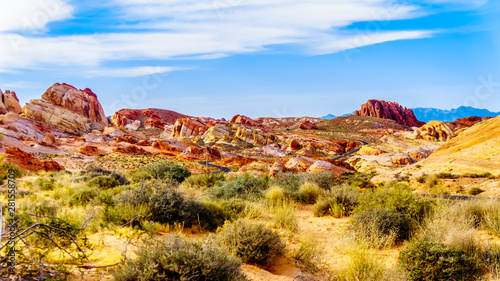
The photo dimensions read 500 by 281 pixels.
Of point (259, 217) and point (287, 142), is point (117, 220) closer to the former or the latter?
point (259, 217)

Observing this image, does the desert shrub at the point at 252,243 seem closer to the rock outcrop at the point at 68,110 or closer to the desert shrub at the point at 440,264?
the desert shrub at the point at 440,264

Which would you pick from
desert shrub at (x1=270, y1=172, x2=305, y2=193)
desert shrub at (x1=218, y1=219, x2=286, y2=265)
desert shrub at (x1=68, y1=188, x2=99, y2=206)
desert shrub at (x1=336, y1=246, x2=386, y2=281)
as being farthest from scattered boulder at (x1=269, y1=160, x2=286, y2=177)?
desert shrub at (x1=336, y1=246, x2=386, y2=281)

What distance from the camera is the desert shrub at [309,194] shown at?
1345 cm

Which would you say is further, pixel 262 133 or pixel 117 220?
pixel 262 133

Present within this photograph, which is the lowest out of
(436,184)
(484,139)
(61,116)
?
(436,184)

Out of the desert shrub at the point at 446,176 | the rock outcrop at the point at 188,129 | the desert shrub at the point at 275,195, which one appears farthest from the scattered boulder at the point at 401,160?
the rock outcrop at the point at 188,129

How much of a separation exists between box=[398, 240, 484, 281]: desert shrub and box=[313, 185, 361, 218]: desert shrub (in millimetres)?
4927

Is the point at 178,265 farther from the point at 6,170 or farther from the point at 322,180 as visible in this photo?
the point at 322,180

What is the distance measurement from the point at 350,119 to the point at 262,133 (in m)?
64.8

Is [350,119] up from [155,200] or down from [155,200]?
up

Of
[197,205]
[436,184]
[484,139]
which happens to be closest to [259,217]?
[197,205]

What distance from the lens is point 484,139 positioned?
2377cm

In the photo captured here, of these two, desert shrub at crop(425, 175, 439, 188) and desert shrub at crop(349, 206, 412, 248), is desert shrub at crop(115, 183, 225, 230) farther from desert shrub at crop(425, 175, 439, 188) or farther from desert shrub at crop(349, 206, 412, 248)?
desert shrub at crop(425, 175, 439, 188)

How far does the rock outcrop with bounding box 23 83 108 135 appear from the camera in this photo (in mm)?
80500
